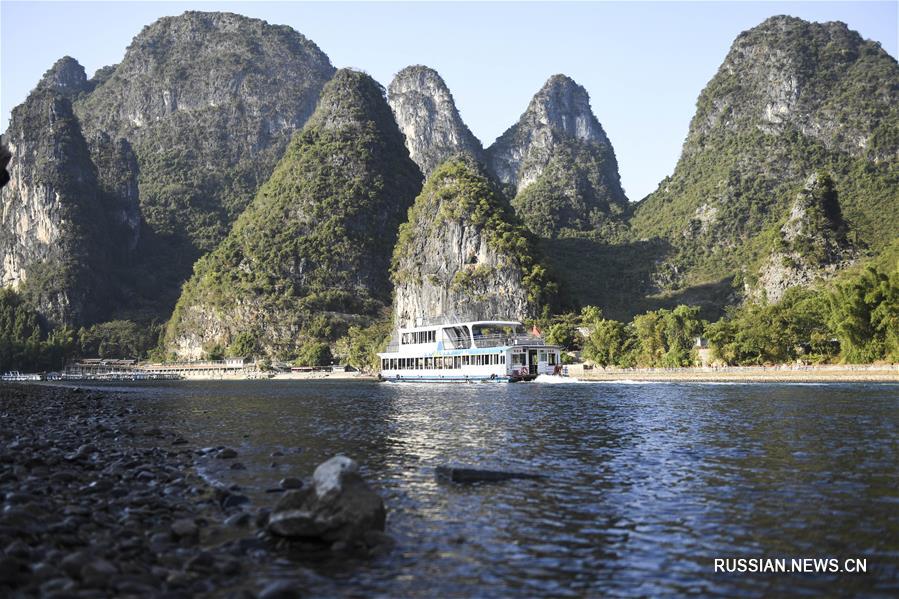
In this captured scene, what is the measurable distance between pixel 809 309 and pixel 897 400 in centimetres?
5464

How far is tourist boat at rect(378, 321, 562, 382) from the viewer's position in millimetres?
101669

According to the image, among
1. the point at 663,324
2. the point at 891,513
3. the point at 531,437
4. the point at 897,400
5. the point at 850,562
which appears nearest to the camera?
the point at 850,562

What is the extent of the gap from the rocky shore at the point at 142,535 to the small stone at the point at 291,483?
3 centimetres

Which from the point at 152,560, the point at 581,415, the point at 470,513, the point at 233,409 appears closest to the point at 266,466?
the point at 470,513

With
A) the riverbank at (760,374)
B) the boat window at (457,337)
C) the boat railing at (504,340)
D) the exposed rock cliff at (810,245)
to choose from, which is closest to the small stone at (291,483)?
the riverbank at (760,374)

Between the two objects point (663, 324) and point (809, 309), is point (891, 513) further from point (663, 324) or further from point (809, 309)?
point (663, 324)

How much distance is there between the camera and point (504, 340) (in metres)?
106

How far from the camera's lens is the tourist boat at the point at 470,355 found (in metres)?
102

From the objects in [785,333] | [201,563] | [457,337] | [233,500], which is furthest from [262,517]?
[785,333]

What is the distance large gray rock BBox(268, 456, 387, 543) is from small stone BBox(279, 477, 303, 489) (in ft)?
18.3

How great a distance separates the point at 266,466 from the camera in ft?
92.3

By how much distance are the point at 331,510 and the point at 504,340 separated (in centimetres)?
8874

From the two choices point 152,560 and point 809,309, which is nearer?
point 152,560

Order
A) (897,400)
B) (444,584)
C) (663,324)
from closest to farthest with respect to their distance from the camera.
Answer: (444,584) → (897,400) → (663,324)
